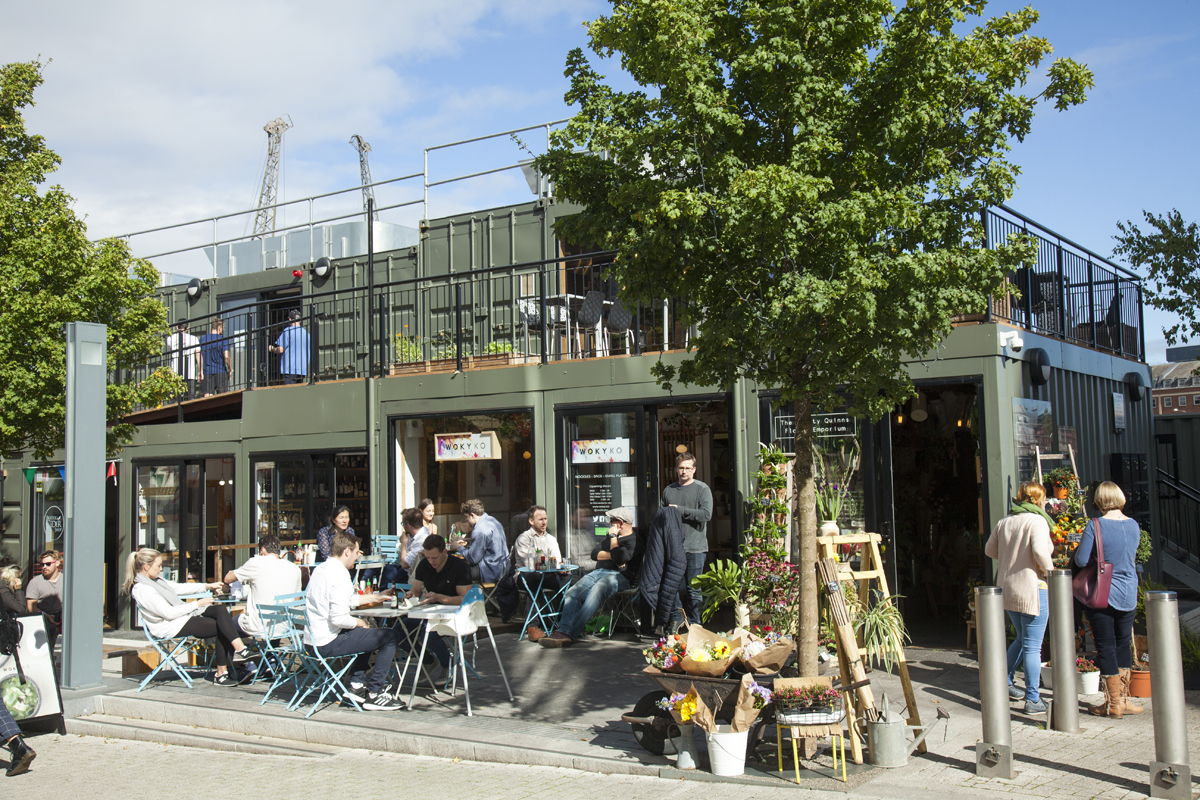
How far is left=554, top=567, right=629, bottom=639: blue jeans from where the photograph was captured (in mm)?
10047

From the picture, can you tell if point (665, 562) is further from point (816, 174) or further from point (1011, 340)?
point (816, 174)

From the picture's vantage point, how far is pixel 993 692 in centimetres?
575

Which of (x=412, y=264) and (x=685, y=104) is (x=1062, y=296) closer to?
(x=685, y=104)

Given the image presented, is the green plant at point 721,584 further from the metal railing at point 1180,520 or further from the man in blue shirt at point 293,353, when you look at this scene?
the metal railing at point 1180,520

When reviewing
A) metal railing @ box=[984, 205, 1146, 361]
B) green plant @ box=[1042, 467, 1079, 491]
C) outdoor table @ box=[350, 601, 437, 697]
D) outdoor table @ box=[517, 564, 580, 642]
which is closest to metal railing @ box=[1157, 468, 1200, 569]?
metal railing @ box=[984, 205, 1146, 361]

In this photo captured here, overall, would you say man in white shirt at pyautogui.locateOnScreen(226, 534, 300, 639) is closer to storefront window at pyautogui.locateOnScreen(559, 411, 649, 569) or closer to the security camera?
storefront window at pyautogui.locateOnScreen(559, 411, 649, 569)

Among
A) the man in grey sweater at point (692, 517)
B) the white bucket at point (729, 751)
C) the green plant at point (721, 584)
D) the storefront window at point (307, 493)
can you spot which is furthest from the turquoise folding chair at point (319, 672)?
the storefront window at point (307, 493)

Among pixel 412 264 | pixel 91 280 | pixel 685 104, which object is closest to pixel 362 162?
pixel 412 264

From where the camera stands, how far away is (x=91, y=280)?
11594 mm

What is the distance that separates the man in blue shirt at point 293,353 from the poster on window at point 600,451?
15.7 feet

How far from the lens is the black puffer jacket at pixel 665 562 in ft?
30.0

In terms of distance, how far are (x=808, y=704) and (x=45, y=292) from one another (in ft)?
33.0

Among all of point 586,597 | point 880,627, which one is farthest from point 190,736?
point 880,627

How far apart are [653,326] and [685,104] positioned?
5563 mm
